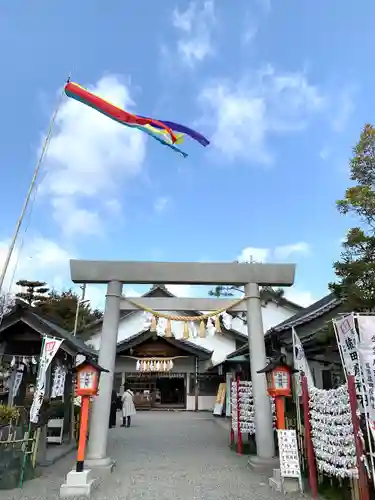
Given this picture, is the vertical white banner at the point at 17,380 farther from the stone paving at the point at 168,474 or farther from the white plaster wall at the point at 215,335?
the white plaster wall at the point at 215,335

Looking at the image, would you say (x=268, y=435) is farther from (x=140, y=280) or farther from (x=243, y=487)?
(x=140, y=280)

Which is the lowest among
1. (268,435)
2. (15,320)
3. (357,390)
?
(268,435)

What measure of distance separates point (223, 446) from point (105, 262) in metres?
7.02

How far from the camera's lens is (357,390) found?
5.92m

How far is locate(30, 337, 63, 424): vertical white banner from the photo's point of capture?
8117 mm

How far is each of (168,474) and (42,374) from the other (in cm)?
343

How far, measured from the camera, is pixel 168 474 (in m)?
8.44

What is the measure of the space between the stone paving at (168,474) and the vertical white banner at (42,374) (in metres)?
1.29

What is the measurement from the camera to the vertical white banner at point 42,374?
812cm

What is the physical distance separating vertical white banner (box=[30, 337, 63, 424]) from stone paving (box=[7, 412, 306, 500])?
129 centimetres

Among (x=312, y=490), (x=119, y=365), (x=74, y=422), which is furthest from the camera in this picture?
(x=119, y=365)

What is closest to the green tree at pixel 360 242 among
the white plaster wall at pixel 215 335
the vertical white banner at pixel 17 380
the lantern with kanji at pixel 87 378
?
the lantern with kanji at pixel 87 378

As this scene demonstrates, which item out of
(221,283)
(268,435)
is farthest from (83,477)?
(221,283)

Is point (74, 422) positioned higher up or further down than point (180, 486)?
higher up
